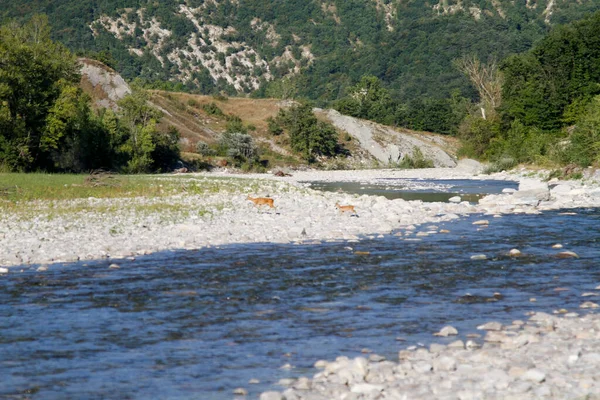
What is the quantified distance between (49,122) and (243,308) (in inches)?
1548

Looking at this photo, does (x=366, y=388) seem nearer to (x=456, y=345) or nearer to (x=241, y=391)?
(x=241, y=391)

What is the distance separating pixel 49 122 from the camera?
160 ft

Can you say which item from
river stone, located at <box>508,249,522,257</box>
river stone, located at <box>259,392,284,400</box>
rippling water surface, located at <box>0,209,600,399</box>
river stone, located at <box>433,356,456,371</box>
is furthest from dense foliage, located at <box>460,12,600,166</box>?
river stone, located at <box>259,392,284,400</box>

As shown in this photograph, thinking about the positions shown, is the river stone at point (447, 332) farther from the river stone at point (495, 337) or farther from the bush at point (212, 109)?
the bush at point (212, 109)

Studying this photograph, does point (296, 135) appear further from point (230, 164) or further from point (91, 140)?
point (91, 140)

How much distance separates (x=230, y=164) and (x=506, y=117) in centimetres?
2783

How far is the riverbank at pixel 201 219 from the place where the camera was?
19.5 meters

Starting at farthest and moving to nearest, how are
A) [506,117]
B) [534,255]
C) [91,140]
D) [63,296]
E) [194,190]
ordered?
[506,117], [91,140], [194,190], [534,255], [63,296]

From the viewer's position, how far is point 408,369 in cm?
920

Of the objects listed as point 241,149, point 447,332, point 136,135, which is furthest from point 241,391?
point 241,149

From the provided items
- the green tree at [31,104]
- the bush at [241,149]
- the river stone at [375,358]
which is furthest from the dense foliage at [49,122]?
the river stone at [375,358]

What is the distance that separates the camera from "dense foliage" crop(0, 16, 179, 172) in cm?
4628

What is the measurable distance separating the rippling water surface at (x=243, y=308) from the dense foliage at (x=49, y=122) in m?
31.4

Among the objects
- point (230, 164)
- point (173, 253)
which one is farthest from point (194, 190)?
point (230, 164)
